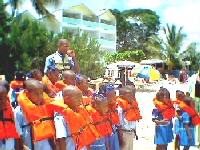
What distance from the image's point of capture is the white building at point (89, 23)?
38.2m

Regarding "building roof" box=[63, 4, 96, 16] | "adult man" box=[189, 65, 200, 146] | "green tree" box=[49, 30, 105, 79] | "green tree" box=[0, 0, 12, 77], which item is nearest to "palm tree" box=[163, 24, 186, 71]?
"building roof" box=[63, 4, 96, 16]

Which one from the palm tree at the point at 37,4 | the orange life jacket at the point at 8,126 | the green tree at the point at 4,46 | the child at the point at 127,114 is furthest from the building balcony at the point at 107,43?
the orange life jacket at the point at 8,126

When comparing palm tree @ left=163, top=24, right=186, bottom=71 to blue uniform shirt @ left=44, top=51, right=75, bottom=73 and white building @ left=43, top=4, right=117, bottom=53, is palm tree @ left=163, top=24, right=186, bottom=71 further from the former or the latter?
blue uniform shirt @ left=44, top=51, right=75, bottom=73

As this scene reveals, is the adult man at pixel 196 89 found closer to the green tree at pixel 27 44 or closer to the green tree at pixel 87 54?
the green tree at pixel 27 44

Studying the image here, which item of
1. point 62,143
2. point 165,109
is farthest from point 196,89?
point 62,143

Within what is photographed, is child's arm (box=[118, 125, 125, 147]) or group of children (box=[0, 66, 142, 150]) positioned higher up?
group of children (box=[0, 66, 142, 150])

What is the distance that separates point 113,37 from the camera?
4750cm

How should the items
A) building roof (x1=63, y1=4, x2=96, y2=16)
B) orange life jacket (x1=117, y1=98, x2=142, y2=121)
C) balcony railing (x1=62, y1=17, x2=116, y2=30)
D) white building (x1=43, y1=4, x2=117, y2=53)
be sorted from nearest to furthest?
orange life jacket (x1=117, y1=98, x2=142, y2=121)
white building (x1=43, y1=4, x2=117, y2=53)
balcony railing (x1=62, y1=17, x2=116, y2=30)
building roof (x1=63, y1=4, x2=96, y2=16)

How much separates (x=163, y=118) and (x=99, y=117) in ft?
6.50

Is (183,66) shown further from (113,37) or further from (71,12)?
(71,12)

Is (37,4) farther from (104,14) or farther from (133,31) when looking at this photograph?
(133,31)

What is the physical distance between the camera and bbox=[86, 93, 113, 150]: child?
4535mm

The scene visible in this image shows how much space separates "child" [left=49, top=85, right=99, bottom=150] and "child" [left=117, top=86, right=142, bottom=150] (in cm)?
164

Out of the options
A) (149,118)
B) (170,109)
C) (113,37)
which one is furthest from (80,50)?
(113,37)
